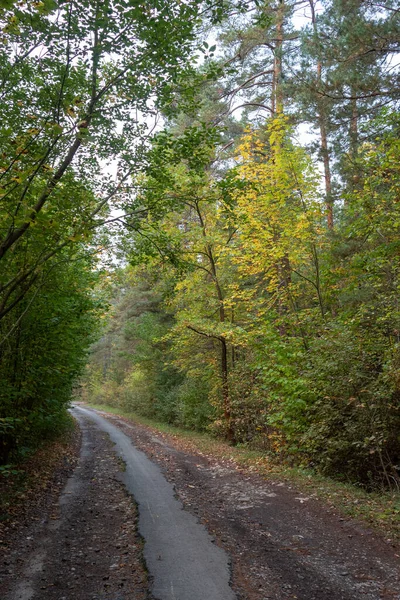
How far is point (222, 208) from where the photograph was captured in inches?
318

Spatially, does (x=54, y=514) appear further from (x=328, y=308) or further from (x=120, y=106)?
(x=328, y=308)

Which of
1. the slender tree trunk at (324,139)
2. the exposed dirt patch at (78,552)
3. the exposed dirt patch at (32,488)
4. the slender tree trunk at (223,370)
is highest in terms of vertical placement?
the slender tree trunk at (324,139)

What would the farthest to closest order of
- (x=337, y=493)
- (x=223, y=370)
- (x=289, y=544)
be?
1. (x=223, y=370)
2. (x=337, y=493)
3. (x=289, y=544)

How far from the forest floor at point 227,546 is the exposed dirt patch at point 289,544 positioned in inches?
0.5

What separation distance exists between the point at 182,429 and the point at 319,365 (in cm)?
1471

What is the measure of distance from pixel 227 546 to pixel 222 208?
559cm

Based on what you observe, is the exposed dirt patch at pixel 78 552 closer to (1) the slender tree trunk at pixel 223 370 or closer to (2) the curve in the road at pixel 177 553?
(2) the curve in the road at pixel 177 553

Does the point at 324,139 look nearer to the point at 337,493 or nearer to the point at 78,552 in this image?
the point at 337,493

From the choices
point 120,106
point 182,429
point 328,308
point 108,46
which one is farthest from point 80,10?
point 182,429

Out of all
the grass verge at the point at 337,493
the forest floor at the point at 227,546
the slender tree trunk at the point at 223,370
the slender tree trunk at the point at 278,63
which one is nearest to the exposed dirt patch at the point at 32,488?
the forest floor at the point at 227,546

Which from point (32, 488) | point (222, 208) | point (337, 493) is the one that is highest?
point (222, 208)

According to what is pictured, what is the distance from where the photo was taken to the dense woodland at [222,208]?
18.6 ft

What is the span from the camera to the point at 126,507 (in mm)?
7406

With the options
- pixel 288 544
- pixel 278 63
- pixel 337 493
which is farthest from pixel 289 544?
pixel 278 63
